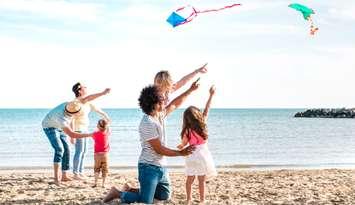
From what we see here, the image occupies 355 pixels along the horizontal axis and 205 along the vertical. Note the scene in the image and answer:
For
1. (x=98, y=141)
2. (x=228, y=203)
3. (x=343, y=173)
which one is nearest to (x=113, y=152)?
(x=343, y=173)

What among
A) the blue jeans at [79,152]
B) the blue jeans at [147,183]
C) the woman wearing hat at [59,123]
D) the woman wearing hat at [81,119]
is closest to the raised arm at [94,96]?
the woman wearing hat at [81,119]

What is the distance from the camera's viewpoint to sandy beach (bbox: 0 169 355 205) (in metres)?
8.57

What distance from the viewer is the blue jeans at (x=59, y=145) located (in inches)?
380

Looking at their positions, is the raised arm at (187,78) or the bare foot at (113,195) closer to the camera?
the raised arm at (187,78)

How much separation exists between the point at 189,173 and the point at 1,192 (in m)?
3.18

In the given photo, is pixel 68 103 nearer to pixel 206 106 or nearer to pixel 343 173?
pixel 206 106

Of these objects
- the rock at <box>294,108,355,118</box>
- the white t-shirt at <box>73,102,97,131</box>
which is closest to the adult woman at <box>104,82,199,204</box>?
the white t-shirt at <box>73,102,97,131</box>

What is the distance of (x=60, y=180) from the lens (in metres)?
10.4

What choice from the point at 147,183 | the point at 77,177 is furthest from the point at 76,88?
the point at 147,183

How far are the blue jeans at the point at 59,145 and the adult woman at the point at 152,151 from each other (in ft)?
6.61

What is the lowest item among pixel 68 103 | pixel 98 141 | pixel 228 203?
pixel 228 203

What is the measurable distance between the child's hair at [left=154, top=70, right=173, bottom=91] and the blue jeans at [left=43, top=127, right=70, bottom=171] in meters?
2.81

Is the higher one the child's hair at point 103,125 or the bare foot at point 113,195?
the child's hair at point 103,125

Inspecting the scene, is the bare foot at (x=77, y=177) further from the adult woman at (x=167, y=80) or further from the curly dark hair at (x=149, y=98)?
the curly dark hair at (x=149, y=98)
